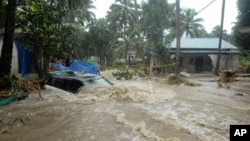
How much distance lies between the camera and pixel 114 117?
7379 mm

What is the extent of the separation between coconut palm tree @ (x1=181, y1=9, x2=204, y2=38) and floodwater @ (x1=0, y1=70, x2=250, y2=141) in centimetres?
3025

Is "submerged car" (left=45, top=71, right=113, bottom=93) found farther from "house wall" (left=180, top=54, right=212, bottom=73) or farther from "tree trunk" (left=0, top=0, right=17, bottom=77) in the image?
"house wall" (left=180, top=54, right=212, bottom=73)

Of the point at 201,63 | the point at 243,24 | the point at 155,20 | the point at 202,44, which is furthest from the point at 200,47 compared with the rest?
the point at 155,20

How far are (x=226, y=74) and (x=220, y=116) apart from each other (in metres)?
10.5

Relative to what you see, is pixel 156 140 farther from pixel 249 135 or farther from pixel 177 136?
pixel 249 135

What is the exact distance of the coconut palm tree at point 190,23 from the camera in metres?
39.1

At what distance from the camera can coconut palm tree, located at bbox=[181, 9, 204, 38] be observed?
39056 millimetres

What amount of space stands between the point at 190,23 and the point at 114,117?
35.8 meters

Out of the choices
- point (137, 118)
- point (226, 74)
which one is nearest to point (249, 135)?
point (137, 118)

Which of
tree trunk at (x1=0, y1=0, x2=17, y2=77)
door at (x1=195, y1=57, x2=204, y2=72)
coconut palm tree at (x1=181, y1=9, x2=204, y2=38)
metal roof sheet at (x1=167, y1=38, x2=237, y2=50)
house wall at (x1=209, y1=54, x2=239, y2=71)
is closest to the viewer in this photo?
tree trunk at (x1=0, y1=0, x2=17, y2=77)

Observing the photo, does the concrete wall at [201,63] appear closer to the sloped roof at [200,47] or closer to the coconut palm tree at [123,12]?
the sloped roof at [200,47]

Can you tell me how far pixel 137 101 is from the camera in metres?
9.64

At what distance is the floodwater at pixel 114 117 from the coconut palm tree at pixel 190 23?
30.2 metres

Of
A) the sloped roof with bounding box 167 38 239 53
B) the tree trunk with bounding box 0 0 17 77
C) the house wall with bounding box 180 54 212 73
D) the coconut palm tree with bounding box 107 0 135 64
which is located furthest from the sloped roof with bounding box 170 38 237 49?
the tree trunk with bounding box 0 0 17 77
